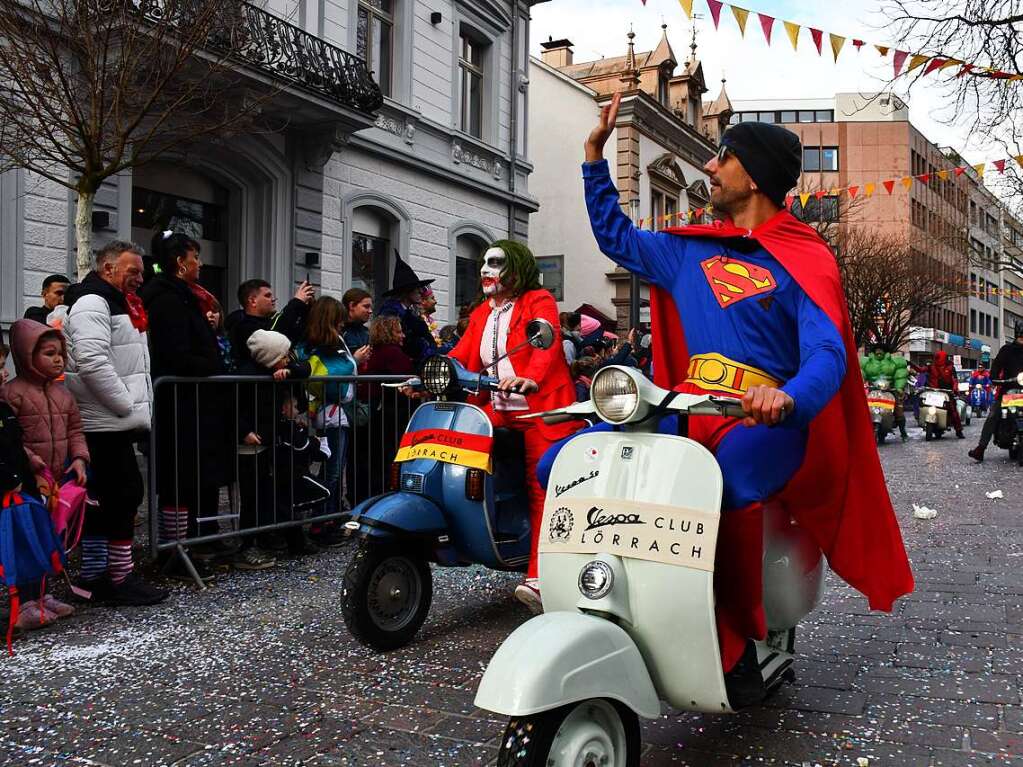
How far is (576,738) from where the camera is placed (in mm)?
2312

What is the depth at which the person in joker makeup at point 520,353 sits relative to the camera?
445cm

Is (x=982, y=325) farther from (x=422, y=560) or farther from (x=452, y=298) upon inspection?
(x=422, y=560)

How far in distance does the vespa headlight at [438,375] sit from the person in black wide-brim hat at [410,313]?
341cm

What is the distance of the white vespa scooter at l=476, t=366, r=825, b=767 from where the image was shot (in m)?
2.26

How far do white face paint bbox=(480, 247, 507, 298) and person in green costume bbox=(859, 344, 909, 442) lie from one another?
1331cm

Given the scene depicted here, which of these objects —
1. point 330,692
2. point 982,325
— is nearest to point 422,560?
point 330,692

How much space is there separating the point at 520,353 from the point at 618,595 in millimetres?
2089

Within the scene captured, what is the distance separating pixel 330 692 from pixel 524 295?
2046 mm

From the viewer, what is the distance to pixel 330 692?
3559mm

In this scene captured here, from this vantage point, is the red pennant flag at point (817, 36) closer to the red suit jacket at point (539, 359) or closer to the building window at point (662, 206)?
the red suit jacket at point (539, 359)

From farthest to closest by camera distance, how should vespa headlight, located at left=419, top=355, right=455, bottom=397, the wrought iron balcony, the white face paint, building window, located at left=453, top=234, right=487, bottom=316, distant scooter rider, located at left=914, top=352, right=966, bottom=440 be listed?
building window, located at left=453, top=234, right=487, bottom=316 → distant scooter rider, located at left=914, top=352, right=966, bottom=440 → the wrought iron balcony → the white face paint → vespa headlight, located at left=419, top=355, right=455, bottom=397

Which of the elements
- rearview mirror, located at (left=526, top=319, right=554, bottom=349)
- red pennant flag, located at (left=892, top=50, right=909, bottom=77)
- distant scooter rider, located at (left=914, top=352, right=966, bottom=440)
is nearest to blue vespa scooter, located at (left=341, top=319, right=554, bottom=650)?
rearview mirror, located at (left=526, top=319, right=554, bottom=349)

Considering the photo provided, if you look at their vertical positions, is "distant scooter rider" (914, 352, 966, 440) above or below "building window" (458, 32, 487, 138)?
below

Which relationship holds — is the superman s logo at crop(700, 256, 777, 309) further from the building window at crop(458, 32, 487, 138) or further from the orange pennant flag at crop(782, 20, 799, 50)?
the building window at crop(458, 32, 487, 138)
